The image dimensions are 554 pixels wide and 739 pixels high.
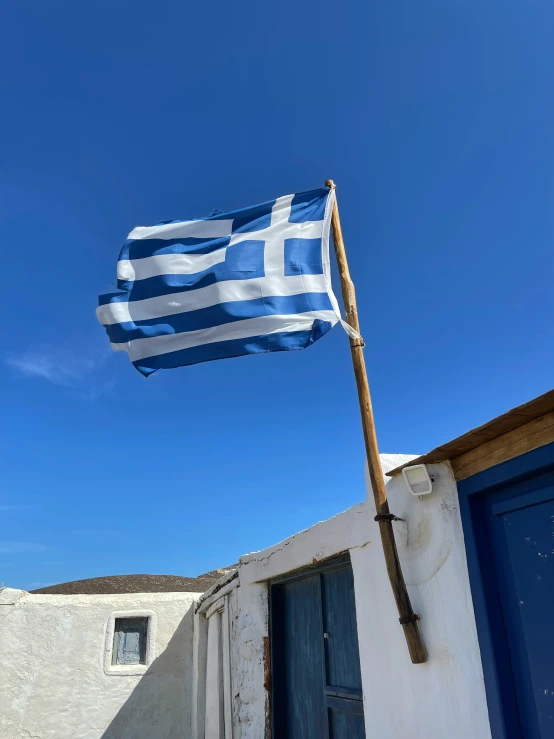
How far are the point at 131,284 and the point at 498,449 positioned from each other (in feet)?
9.55

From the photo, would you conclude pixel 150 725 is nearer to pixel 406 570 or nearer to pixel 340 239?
pixel 406 570

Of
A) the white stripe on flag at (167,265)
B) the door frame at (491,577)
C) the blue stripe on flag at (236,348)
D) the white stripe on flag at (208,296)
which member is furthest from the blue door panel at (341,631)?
the white stripe on flag at (167,265)

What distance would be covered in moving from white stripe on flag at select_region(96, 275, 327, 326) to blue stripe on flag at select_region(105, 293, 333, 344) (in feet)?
0.12

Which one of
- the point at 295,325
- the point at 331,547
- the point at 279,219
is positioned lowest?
the point at 331,547

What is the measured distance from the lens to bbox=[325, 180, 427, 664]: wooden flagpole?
3221 millimetres

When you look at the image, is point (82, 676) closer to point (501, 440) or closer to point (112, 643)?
point (112, 643)

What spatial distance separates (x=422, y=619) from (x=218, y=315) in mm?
2320

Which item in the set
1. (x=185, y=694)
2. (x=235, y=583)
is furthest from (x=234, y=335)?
(x=185, y=694)

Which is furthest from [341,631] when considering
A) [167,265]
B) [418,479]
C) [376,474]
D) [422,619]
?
[167,265]

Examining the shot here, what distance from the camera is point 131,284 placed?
14.6 feet

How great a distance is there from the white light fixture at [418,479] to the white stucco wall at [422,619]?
3.1 inches

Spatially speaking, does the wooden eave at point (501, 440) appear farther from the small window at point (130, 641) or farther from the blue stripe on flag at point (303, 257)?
the small window at point (130, 641)

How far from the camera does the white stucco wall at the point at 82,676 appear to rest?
28.9 feet

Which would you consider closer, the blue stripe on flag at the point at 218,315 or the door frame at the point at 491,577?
the door frame at the point at 491,577
